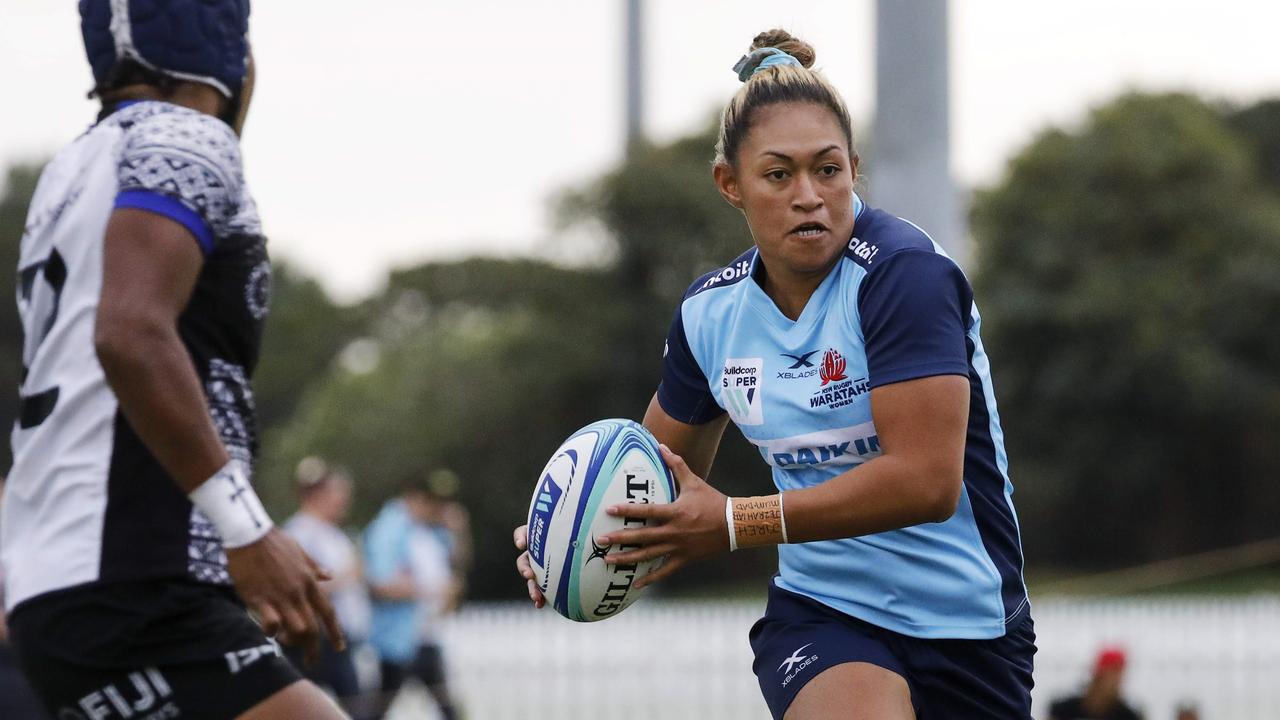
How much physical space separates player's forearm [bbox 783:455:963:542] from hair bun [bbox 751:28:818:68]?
115cm

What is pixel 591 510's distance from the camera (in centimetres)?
378

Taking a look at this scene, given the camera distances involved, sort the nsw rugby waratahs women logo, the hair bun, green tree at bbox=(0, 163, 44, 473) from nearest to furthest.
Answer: the nsw rugby waratahs women logo
the hair bun
green tree at bbox=(0, 163, 44, 473)

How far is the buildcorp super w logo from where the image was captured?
384 cm

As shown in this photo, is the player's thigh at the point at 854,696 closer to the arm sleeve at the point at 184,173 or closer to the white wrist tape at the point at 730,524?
the white wrist tape at the point at 730,524

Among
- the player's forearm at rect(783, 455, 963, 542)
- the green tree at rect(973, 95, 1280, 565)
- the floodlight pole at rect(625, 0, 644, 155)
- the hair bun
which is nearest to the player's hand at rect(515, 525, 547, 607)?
the player's forearm at rect(783, 455, 963, 542)

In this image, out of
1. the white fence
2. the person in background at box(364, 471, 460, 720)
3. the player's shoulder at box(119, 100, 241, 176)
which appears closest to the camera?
the player's shoulder at box(119, 100, 241, 176)

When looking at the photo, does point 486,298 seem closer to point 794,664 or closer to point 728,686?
point 728,686

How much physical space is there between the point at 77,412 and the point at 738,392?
5.11 feet

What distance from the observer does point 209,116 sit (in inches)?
139

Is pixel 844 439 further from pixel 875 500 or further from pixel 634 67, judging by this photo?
pixel 634 67

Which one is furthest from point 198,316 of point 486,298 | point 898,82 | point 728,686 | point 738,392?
point 486,298

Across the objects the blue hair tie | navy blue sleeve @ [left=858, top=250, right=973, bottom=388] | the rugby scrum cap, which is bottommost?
navy blue sleeve @ [left=858, top=250, right=973, bottom=388]

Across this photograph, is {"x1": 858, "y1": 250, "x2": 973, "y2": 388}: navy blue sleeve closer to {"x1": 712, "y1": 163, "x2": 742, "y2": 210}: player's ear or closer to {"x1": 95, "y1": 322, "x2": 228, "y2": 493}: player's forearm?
{"x1": 712, "y1": 163, "x2": 742, "y2": 210}: player's ear

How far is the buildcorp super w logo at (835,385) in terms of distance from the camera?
12.6ft
